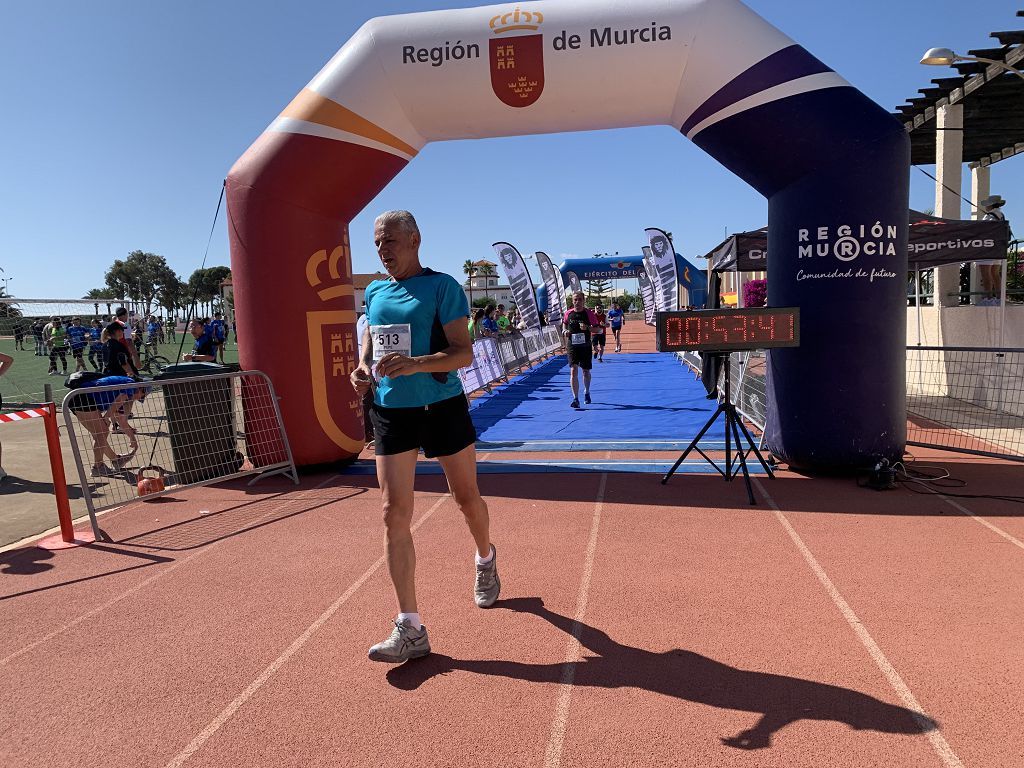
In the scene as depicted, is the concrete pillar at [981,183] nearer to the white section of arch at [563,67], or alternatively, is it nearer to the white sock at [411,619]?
the white section of arch at [563,67]

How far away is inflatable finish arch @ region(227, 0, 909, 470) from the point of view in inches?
235

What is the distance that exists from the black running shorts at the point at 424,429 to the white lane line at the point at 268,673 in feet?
3.68

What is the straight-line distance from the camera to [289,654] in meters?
3.30

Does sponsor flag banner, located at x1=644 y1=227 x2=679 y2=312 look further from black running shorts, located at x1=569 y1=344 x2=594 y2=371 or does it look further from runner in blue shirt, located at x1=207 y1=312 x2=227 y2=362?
runner in blue shirt, located at x1=207 y1=312 x2=227 y2=362

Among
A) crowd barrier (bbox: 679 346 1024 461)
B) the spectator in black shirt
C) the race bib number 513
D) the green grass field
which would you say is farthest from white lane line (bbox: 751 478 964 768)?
the green grass field

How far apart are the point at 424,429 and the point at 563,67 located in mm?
4741

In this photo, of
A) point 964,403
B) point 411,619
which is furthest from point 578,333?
point 411,619

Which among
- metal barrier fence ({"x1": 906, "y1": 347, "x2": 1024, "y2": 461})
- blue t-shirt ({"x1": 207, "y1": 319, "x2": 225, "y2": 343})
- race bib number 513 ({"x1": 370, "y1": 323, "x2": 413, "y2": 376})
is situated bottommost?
metal barrier fence ({"x1": 906, "y1": 347, "x2": 1024, "y2": 461})

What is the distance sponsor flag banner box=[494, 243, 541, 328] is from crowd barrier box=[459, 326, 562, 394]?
92 centimetres

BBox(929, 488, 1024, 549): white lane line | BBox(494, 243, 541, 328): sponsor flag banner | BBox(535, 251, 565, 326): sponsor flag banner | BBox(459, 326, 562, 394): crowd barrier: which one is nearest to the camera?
BBox(929, 488, 1024, 549): white lane line

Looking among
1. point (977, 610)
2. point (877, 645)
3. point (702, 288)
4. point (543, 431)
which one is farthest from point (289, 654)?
point (702, 288)

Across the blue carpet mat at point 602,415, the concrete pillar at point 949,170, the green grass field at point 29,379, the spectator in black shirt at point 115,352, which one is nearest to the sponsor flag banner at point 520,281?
the blue carpet mat at point 602,415

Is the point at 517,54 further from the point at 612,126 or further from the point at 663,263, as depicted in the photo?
the point at 663,263

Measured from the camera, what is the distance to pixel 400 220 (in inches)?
127
